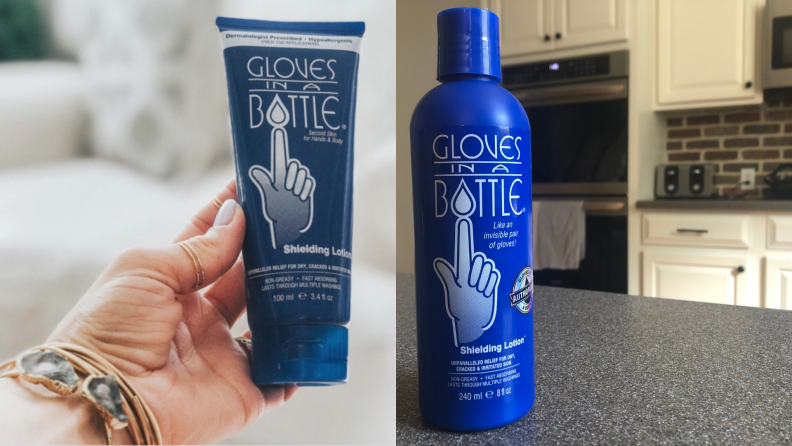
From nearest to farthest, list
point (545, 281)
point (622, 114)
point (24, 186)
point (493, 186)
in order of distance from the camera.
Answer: point (24, 186)
point (493, 186)
point (622, 114)
point (545, 281)

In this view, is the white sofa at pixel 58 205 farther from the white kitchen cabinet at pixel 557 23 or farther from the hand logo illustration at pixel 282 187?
the white kitchen cabinet at pixel 557 23

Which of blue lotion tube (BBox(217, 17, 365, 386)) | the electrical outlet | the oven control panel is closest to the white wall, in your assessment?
the oven control panel

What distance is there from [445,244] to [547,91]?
2185 mm

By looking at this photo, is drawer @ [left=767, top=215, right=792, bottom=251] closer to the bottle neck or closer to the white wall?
the white wall

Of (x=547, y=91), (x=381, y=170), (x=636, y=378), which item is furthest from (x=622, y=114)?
(x=381, y=170)

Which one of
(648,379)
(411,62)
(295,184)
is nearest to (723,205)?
(648,379)

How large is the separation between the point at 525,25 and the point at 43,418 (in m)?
2.61

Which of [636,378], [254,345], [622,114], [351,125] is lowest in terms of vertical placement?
[636,378]

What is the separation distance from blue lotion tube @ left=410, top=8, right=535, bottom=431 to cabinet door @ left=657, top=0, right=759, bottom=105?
7.64 ft

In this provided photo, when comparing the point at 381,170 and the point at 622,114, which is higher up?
the point at 622,114

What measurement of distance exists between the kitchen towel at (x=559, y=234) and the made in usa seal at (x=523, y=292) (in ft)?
6.61

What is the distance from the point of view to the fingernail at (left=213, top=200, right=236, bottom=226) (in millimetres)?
243

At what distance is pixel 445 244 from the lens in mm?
350

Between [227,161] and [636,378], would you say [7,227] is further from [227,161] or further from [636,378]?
[636,378]
